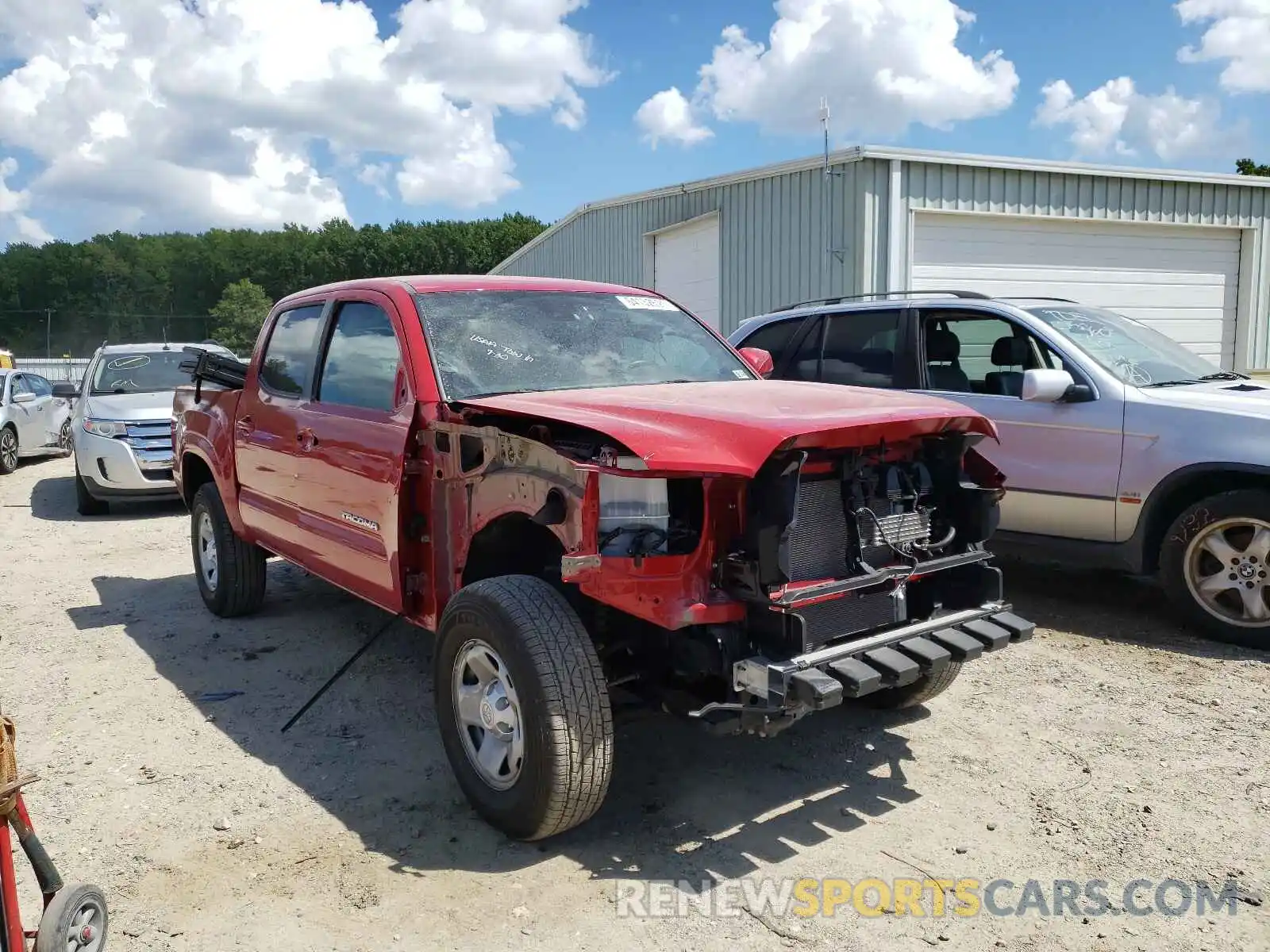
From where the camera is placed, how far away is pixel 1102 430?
5711 mm

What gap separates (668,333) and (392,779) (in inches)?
92.5

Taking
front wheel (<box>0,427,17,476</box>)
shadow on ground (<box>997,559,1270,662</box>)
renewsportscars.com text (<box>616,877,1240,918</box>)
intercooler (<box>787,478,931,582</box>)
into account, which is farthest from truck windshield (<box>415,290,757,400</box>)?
front wheel (<box>0,427,17,476</box>)

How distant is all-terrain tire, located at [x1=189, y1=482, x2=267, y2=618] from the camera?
20.2ft

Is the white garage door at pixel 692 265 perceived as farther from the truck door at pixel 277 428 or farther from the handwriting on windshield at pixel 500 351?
the handwriting on windshield at pixel 500 351

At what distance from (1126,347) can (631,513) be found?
4.34 metres

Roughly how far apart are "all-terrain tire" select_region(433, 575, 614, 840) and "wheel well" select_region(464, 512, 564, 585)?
1.34 feet

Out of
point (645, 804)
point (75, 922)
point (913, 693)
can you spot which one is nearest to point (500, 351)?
point (645, 804)

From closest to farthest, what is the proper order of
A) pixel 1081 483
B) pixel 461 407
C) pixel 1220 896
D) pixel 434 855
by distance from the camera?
pixel 1220 896 → pixel 434 855 → pixel 461 407 → pixel 1081 483

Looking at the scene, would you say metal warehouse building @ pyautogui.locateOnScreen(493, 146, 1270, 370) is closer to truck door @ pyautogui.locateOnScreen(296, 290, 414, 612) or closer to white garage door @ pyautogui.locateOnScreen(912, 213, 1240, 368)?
white garage door @ pyautogui.locateOnScreen(912, 213, 1240, 368)

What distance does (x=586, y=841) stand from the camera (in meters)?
3.48

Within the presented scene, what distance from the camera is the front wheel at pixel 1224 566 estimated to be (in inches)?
204

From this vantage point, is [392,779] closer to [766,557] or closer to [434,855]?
[434,855]

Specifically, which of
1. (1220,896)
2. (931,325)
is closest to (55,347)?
(931,325)

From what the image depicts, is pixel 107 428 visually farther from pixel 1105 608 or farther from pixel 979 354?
pixel 1105 608
